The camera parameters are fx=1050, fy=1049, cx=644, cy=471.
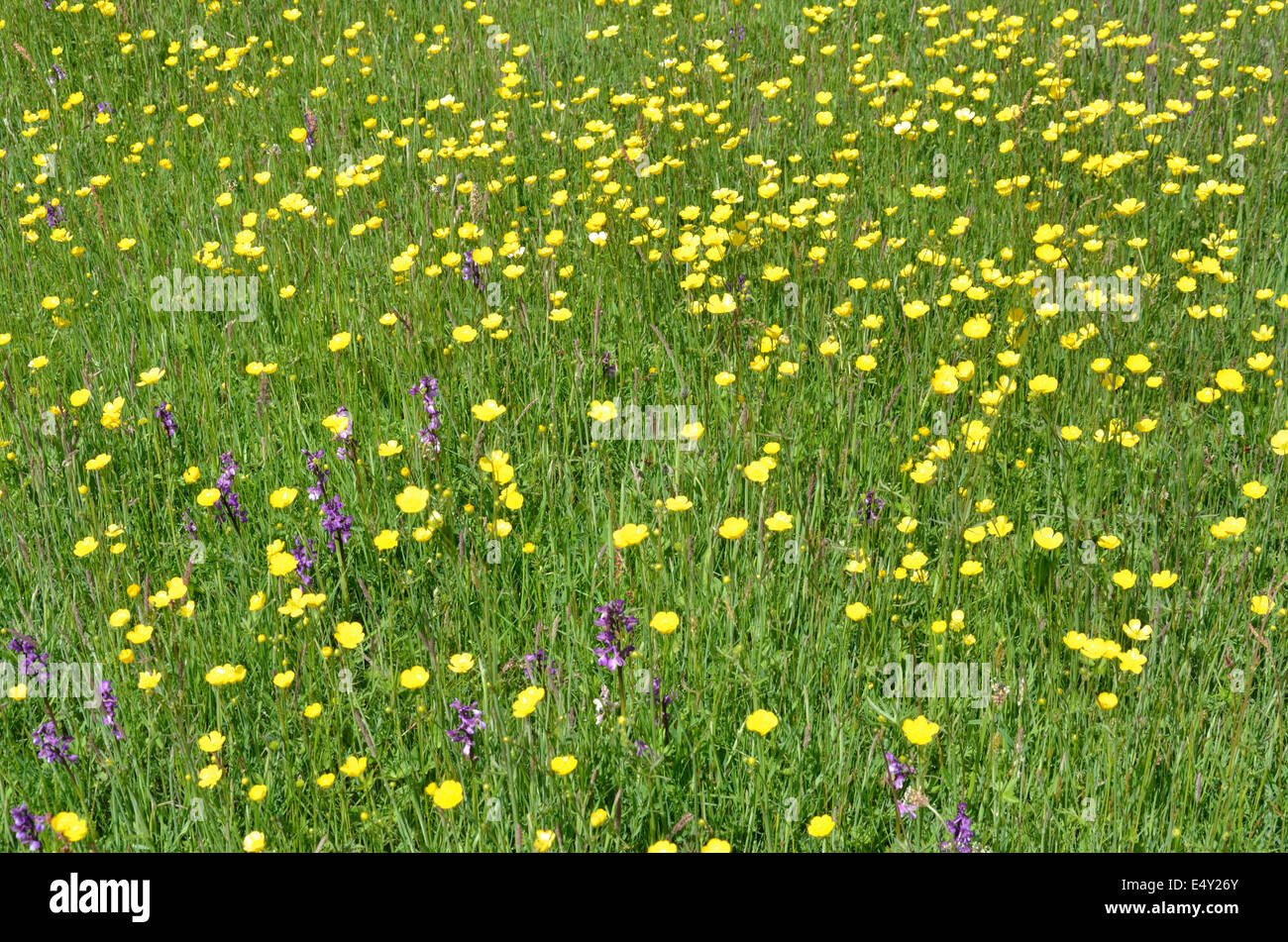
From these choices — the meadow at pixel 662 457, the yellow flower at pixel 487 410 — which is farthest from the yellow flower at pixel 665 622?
the yellow flower at pixel 487 410

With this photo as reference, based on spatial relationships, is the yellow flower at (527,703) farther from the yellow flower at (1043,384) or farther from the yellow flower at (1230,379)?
the yellow flower at (1230,379)

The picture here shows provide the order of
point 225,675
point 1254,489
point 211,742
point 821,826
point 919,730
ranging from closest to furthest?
point 821,826, point 919,730, point 211,742, point 225,675, point 1254,489

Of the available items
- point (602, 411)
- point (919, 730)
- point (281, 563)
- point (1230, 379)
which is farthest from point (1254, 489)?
point (281, 563)

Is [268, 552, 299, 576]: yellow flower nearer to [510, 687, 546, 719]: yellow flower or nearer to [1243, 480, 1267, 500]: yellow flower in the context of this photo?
[510, 687, 546, 719]: yellow flower

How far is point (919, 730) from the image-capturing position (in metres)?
1.99

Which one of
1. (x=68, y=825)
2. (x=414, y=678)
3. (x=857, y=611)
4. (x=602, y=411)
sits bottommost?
(x=68, y=825)

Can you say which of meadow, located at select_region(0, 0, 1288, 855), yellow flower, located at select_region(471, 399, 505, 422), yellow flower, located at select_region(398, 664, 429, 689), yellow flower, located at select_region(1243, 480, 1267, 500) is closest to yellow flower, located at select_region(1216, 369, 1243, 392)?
meadow, located at select_region(0, 0, 1288, 855)

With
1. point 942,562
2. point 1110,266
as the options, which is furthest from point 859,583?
point 1110,266

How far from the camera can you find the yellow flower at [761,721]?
197cm

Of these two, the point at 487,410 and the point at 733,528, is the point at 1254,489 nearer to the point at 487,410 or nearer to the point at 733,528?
the point at 733,528

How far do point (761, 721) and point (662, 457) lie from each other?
116 centimetres

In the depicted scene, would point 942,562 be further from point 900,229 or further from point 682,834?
point 900,229

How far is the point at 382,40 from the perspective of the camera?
5965mm
